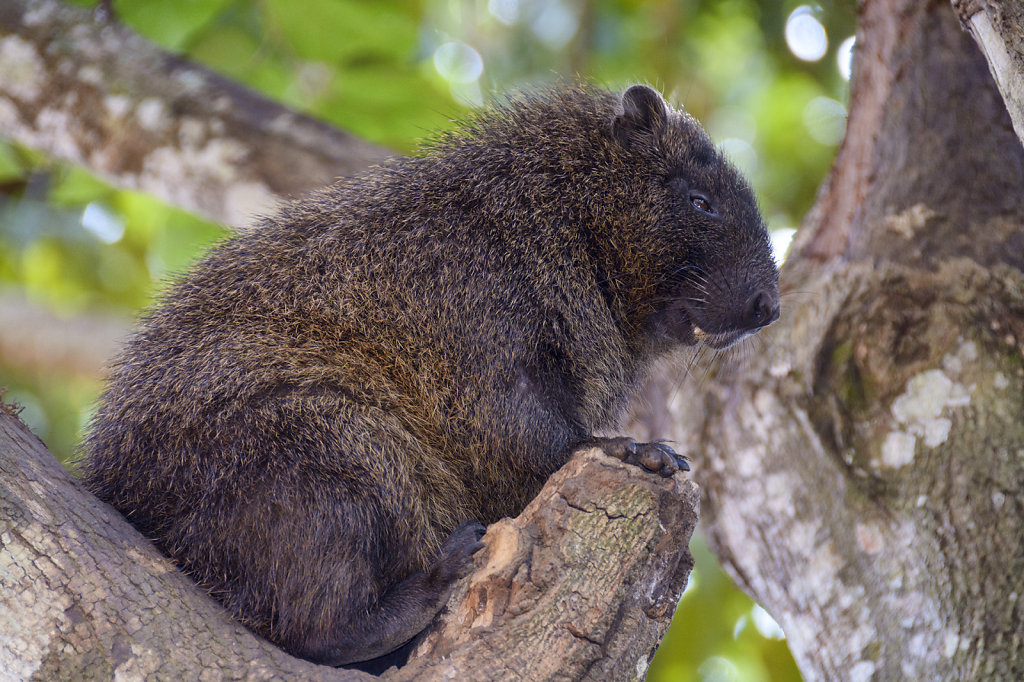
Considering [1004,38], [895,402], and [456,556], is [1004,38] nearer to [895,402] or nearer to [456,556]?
[895,402]

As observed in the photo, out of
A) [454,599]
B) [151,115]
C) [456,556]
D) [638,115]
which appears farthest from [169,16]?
[454,599]

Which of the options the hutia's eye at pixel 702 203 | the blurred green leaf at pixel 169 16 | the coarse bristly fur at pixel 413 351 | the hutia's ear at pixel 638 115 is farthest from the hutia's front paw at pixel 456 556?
the blurred green leaf at pixel 169 16

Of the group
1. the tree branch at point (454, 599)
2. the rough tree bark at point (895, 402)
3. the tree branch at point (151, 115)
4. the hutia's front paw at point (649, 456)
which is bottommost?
the tree branch at point (454, 599)

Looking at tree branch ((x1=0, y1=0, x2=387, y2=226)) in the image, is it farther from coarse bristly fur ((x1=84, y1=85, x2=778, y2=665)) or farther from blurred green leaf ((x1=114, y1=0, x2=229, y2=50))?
coarse bristly fur ((x1=84, y1=85, x2=778, y2=665))

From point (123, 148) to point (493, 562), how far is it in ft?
13.5

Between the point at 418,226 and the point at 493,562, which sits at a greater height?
the point at 418,226

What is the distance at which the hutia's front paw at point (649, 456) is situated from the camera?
2980 millimetres

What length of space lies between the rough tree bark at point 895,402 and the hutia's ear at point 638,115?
109 centimetres

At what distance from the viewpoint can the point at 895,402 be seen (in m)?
3.71

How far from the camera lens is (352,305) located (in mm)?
3414

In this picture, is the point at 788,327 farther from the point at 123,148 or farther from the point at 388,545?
the point at 123,148

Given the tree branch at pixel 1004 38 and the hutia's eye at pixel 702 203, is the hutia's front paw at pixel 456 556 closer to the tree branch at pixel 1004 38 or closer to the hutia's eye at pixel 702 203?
the hutia's eye at pixel 702 203

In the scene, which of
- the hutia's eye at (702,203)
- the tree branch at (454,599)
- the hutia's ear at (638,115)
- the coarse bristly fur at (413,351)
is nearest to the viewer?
the tree branch at (454,599)

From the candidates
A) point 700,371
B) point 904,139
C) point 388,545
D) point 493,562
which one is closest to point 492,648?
point 493,562
